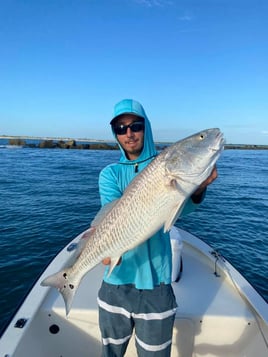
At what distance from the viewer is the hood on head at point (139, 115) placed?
2.89m

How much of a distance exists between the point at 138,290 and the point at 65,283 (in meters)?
0.82

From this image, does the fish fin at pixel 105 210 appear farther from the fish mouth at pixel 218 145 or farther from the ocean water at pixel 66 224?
the ocean water at pixel 66 224

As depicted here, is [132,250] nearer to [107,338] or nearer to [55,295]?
[107,338]

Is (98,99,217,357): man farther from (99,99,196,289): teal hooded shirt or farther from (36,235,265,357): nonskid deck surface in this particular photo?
(36,235,265,357): nonskid deck surface

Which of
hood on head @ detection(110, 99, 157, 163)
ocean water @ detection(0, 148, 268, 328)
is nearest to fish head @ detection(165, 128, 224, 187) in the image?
hood on head @ detection(110, 99, 157, 163)

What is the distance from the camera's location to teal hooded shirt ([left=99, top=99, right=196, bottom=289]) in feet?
8.68

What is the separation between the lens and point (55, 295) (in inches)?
165

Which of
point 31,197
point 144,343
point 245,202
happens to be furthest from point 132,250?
point 245,202

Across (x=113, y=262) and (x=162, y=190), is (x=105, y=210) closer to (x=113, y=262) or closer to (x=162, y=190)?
(x=113, y=262)

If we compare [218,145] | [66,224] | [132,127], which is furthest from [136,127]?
[66,224]

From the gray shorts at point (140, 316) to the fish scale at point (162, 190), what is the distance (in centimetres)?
36

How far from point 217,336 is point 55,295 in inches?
98.4

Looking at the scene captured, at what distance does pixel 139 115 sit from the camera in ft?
9.57

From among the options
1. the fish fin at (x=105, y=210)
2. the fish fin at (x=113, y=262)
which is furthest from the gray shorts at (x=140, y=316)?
the fish fin at (x=105, y=210)
